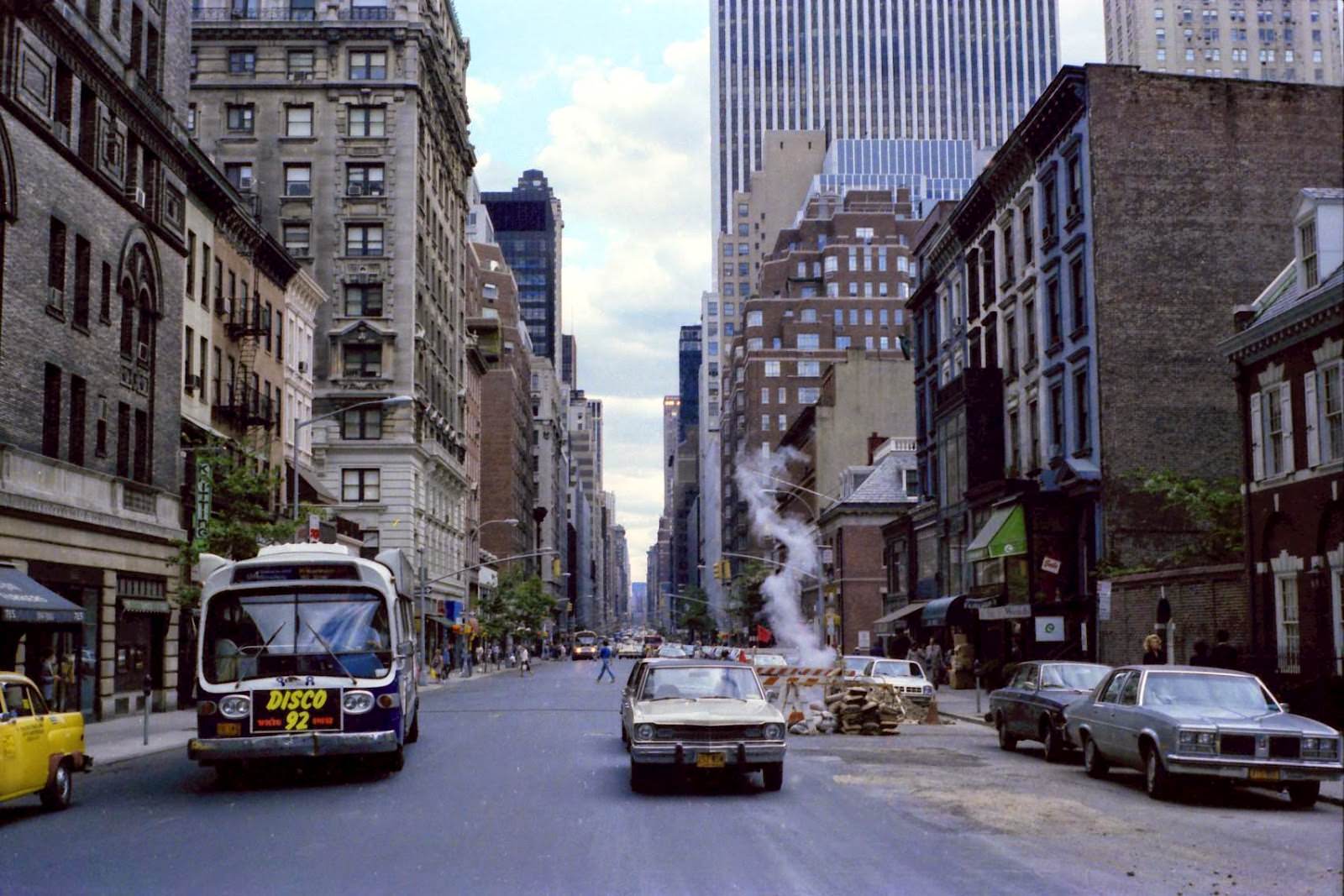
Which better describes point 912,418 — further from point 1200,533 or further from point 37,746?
point 37,746

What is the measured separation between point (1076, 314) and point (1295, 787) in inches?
1079

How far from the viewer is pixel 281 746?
17.8 m

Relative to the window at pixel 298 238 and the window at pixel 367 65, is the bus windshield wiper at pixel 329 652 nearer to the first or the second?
the window at pixel 298 238

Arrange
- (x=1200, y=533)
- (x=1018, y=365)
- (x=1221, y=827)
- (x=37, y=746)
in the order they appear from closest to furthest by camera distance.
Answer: (x=1221, y=827) → (x=37, y=746) → (x=1200, y=533) → (x=1018, y=365)

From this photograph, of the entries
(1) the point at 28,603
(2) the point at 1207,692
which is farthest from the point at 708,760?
(1) the point at 28,603

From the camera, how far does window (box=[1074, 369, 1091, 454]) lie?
1628 inches

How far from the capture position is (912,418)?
Result: 338 feet

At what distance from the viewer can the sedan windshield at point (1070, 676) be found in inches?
905

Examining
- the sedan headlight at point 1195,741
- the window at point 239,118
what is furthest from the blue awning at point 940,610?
the window at point 239,118

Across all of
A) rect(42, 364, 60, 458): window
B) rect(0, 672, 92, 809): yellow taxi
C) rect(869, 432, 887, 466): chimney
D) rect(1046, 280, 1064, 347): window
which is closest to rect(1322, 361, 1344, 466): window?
rect(1046, 280, 1064, 347): window

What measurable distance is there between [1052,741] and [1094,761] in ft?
7.83

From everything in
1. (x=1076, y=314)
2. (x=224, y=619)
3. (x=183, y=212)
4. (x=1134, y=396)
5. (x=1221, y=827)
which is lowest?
(x=1221, y=827)

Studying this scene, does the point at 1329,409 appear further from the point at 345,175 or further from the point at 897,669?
the point at 345,175

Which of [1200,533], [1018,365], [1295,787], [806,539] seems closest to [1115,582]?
[1200,533]
